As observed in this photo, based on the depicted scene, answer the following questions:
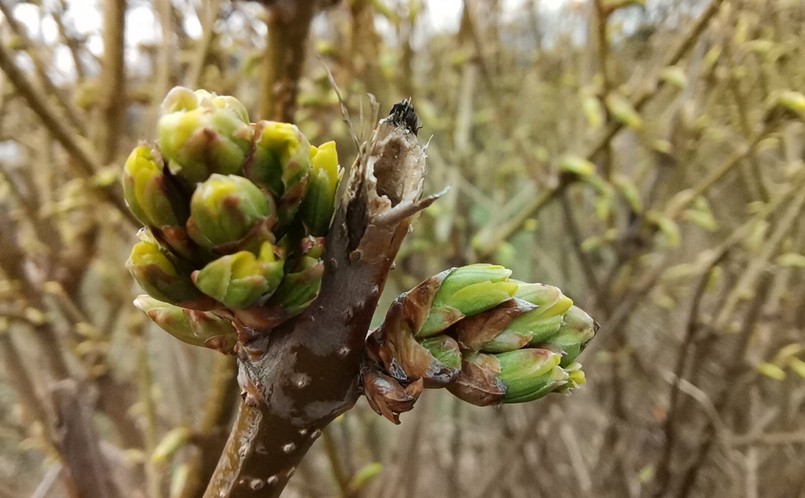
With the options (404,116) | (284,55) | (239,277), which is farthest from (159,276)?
→ (284,55)

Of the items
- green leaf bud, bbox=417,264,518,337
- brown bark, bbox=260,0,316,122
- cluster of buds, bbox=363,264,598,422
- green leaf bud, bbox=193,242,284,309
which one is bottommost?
cluster of buds, bbox=363,264,598,422

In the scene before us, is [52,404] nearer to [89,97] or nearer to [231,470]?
[231,470]

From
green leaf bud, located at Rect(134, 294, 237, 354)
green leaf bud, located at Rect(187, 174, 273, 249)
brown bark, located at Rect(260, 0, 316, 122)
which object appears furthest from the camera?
brown bark, located at Rect(260, 0, 316, 122)

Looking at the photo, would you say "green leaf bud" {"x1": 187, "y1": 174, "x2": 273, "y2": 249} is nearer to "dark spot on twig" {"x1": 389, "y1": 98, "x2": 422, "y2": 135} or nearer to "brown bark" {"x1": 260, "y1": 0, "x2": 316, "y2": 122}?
"dark spot on twig" {"x1": 389, "y1": 98, "x2": 422, "y2": 135}

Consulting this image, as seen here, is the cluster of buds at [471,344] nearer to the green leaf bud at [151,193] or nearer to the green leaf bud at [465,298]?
the green leaf bud at [465,298]

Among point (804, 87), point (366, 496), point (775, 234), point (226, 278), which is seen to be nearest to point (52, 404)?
point (226, 278)

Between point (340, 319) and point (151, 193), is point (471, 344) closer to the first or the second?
point (340, 319)

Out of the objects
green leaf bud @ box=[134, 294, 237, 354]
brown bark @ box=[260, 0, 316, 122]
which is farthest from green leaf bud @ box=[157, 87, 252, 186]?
brown bark @ box=[260, 0, 316, 122]
